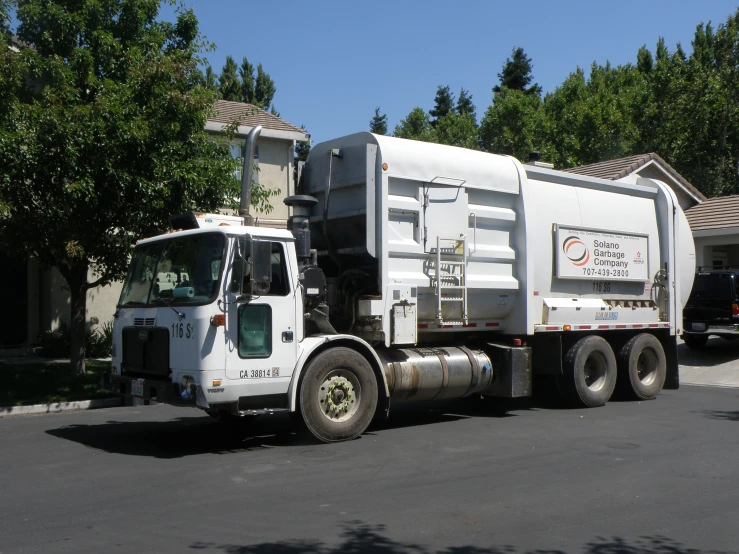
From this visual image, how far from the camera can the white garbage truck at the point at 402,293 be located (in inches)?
344

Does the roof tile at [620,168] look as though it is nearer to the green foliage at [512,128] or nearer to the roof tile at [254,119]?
the roof tile at [254,119]

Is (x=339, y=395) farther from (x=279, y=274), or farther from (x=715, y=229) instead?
(x=715, y=229)

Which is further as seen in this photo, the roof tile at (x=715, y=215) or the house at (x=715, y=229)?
the roof tile at (x=715, y=215)

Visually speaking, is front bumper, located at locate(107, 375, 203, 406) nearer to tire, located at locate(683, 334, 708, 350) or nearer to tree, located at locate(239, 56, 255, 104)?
tire, located at locate(683, 334, 708, 350)

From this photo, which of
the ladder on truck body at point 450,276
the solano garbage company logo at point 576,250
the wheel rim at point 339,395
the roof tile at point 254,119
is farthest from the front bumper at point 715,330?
the roof tile at point 254,119

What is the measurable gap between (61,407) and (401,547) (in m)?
8.75

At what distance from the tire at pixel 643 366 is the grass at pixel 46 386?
836 cm

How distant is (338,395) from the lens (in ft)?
30.9

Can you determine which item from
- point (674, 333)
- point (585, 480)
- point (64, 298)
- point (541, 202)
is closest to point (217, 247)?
point (585, 480)

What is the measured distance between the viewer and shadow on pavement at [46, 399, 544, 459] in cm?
916

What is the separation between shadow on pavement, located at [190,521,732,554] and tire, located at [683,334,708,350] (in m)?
15.7

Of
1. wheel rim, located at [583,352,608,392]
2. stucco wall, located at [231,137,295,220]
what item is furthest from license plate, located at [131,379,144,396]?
stucco wall, located at [231,137,295,220]

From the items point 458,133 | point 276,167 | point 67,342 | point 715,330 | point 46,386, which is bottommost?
point 46,386

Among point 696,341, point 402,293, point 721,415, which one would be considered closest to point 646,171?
point 696,341
